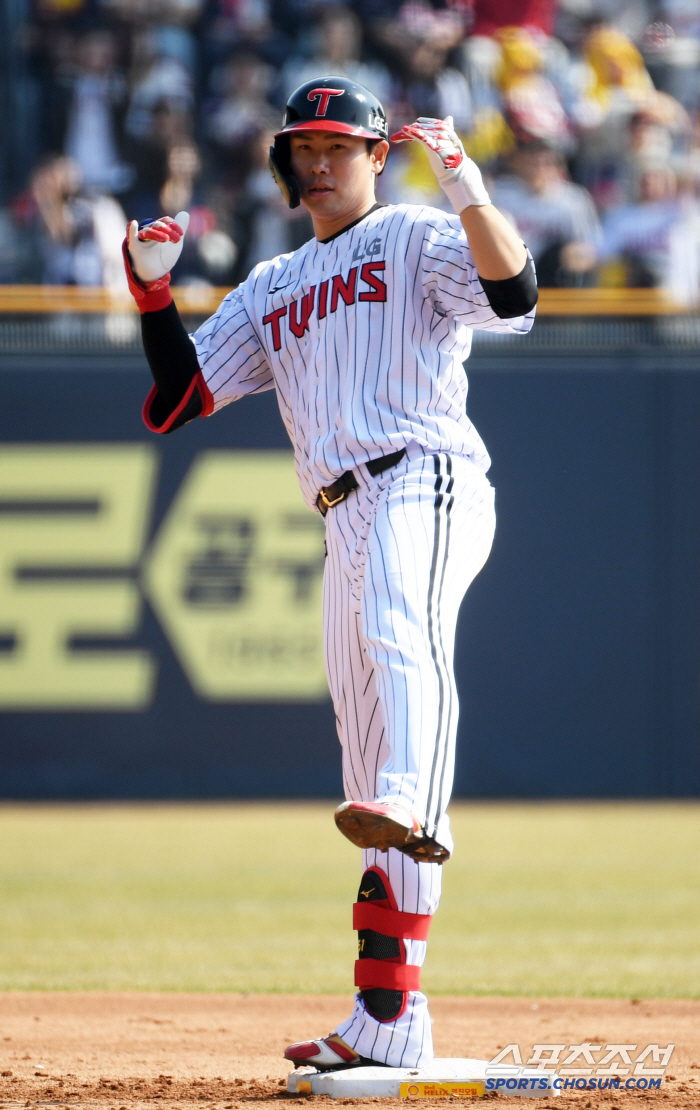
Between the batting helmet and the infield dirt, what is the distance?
178 cm

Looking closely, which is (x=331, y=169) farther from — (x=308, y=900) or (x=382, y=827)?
(x=308, y=900)

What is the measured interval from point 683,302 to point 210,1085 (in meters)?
6.63

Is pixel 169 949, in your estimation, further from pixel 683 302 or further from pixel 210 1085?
pixel 683 302

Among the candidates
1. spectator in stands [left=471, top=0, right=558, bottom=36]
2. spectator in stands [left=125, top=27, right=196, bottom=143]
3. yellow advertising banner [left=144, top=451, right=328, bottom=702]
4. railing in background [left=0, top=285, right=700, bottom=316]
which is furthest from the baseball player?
spectator in stands [left=471, top=0, right=558, bottom=36]

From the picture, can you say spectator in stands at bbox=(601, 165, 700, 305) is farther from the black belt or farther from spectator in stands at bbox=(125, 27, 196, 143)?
the black belt

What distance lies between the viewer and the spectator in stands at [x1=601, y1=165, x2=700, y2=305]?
895 cm

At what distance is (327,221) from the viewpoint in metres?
3.07

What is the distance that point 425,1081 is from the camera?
2711mm

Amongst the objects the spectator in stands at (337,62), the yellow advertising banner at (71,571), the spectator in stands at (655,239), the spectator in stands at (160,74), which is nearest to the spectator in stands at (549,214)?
the spectator in stands at (655,239)

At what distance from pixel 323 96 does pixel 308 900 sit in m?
3.81

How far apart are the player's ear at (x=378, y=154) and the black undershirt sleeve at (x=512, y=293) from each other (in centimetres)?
46

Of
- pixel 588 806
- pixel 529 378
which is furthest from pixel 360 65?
pixel 588 806

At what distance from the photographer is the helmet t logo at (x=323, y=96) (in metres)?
2.93

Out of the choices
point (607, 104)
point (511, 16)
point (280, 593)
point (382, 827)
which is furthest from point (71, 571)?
point (382, 827)
